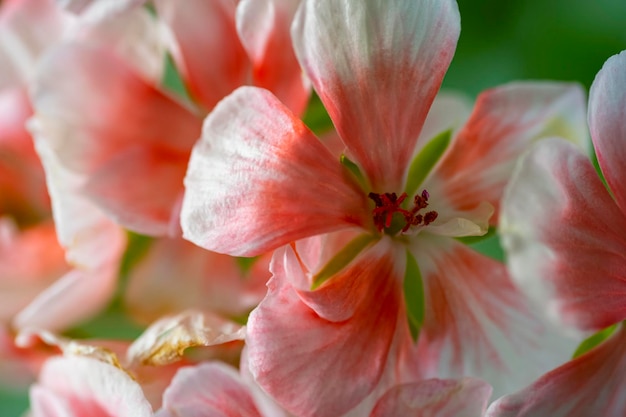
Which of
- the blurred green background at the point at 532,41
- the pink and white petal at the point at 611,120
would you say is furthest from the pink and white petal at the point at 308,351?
the blurred green background at the point at 532,41

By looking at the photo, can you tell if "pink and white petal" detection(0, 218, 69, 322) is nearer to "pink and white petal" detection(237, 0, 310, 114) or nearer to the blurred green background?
the blurred green background

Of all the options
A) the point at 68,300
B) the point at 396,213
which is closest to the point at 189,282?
the point at 68,300

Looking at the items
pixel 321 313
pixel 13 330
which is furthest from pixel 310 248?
pixel 13 330

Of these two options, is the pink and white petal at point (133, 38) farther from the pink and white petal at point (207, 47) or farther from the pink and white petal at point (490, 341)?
the pink and white petal at point (490, 341)

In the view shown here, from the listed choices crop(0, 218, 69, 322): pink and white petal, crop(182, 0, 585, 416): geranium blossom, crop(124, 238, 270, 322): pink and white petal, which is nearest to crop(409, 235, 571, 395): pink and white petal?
crop(182, 0, 585, 416): geranium blossom

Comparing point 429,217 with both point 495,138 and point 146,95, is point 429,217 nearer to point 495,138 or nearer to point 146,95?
point 495,138

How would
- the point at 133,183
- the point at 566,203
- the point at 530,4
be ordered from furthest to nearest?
1. the point at 530,4
2. the point at 133,183
3. the point at 566,203

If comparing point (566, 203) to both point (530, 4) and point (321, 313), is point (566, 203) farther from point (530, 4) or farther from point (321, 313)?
point (530, 4)
